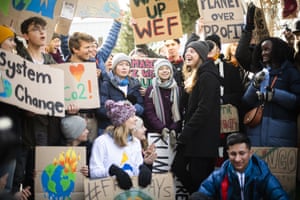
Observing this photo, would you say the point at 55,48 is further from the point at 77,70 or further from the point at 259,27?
the point at 259,27

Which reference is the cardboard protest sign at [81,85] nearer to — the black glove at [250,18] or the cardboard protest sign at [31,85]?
the cardboard protest sign at [31,85]

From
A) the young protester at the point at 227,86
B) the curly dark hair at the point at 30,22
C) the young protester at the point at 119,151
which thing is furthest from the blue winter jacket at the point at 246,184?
the curly dark hair at the point at 30,22

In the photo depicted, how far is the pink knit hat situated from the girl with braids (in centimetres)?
120

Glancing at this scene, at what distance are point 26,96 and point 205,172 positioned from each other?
6.06 feet

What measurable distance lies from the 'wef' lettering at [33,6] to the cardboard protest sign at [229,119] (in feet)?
6.36

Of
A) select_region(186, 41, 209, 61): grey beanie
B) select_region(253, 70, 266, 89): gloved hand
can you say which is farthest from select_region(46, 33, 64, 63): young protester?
select_region(253, 70, 266, 89): gloved hand

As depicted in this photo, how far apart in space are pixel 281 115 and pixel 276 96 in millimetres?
209

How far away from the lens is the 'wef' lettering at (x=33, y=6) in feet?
20.1

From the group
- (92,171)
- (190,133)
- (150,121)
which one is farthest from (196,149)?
(92,171)

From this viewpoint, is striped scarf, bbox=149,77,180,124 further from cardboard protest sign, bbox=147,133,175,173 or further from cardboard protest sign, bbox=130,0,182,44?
cardboard protest sign, bbox=130,0,182,44

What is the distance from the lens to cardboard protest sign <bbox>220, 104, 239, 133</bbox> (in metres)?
6.63

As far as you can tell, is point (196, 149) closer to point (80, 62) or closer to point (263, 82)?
point (263, 82)

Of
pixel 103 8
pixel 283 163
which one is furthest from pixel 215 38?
pixel 283 163

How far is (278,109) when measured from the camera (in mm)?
6348
